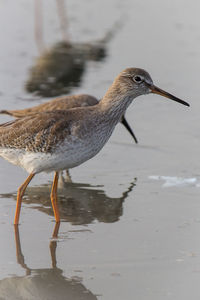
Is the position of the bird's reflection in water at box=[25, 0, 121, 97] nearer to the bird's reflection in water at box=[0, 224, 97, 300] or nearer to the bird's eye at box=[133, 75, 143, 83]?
the bird's eye at box=[133, 75, 143, 83]

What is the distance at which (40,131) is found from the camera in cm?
702

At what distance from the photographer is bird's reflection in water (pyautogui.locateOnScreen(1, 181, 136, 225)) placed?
24.0 ft

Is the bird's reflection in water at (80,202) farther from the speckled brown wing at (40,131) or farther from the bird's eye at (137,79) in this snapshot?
the bird's eye at (137,79)

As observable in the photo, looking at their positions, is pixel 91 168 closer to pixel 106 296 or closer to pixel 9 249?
pixel 9 249

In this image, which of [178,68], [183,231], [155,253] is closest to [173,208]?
[183,231]

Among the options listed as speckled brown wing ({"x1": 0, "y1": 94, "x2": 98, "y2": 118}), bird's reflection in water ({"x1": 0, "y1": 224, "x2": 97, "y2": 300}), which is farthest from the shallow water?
speckled brown wing ({"x1": 0, "y1": 94, "x2": 98, "y2": 118})

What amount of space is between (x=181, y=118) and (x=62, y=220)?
4222 mm

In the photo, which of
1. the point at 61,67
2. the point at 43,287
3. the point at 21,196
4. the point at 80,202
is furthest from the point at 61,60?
the point at 43,287

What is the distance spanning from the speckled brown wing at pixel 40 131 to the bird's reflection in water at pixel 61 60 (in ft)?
15.9

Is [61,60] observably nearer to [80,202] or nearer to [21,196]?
[80,202]

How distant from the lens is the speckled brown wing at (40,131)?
6895 millimetres

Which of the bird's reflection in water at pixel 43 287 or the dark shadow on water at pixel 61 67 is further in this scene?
the dark shadow on water at pixel 61 67

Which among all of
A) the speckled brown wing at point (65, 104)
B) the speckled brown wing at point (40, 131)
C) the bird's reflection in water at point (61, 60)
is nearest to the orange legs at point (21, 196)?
the speckled brown wing at point (40, 131)

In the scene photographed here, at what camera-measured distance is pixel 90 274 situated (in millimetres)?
5883
